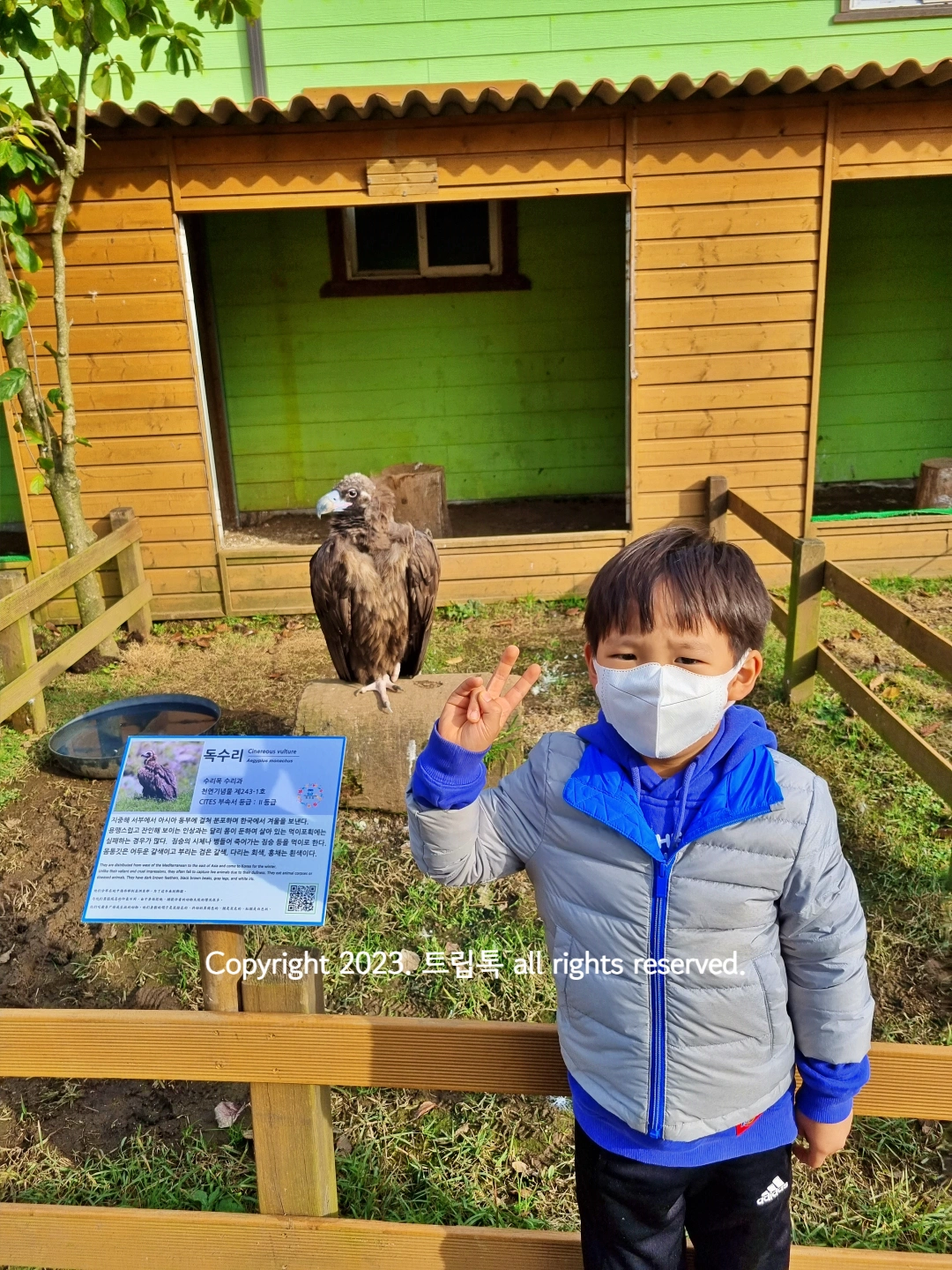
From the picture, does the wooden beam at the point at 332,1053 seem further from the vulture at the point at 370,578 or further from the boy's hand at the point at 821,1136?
the vulture at the point at 370,578

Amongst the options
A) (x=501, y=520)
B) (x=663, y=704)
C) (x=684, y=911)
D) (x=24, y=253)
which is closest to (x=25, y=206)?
(x=24, y=253)

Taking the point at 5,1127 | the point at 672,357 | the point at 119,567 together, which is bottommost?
the point at 5,1127

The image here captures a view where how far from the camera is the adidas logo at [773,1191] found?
150cm

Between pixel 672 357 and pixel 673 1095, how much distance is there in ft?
19.6

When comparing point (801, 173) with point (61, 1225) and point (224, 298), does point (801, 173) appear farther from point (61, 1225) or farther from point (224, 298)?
point (61, 1225)

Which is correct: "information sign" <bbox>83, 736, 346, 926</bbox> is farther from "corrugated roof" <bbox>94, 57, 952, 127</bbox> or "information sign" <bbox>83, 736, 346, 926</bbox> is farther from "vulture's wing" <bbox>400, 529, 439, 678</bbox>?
"corrugated roof" <bbox>94, 57, 952, 127</bbox>

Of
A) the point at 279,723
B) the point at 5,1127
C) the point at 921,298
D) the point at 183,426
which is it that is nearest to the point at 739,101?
the point at 921,298

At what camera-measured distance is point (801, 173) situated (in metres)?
6.21

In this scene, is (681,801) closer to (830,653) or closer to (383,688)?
(383,688)

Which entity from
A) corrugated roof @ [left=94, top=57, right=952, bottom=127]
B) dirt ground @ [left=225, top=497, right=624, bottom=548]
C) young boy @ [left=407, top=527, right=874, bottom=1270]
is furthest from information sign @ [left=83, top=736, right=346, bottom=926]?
dirt ground @ [left=225, top=497, right=624, bottom=548]

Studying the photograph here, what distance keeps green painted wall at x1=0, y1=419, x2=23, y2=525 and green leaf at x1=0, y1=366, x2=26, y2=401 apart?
11.9ft

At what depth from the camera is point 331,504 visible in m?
3.96

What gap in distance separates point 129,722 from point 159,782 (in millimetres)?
3756

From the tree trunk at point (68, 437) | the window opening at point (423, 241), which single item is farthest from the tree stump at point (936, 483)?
the tree trunk at point (68, 437)
